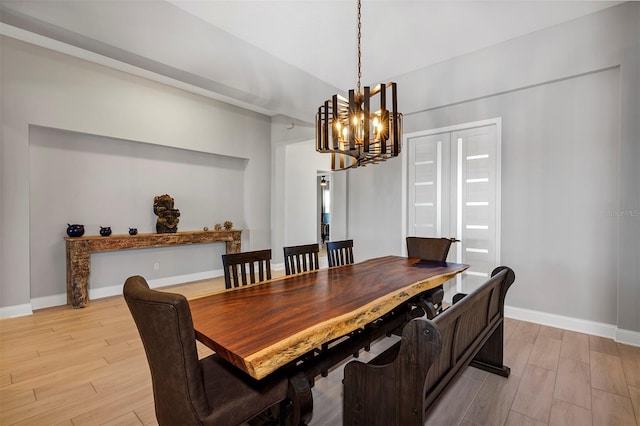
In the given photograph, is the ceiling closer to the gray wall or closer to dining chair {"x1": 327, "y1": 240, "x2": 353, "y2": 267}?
the gray wall

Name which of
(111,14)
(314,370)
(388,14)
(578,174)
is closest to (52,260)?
(111,14)

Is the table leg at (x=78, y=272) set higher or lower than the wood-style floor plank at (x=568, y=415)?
higher

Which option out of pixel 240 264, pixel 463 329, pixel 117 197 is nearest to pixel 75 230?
pixel 117 197

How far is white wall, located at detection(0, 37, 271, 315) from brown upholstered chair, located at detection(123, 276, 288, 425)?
11.7ft

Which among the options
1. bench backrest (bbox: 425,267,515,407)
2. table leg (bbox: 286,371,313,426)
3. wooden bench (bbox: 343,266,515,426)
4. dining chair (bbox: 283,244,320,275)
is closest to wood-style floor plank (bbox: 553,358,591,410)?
bench backrest (bbox: 425,267,515,407)

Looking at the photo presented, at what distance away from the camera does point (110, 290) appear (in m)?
4.34

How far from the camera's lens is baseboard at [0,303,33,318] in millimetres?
3398

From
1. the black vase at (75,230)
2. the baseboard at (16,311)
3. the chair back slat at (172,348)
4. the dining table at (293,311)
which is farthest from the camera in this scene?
the black vase at (75,230)

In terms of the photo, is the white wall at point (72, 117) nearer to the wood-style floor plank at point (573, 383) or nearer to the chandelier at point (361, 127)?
the chandelier at point (361, 127)

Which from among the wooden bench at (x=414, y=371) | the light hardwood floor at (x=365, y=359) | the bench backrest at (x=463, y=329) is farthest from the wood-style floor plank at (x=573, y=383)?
the wooden bench at (x=414, y=371)

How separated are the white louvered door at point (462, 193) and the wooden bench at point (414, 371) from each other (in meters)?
2.16

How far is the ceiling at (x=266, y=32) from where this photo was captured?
7.83 feet

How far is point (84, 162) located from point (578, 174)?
19.8 ft

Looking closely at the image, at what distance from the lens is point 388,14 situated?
2.88 m
